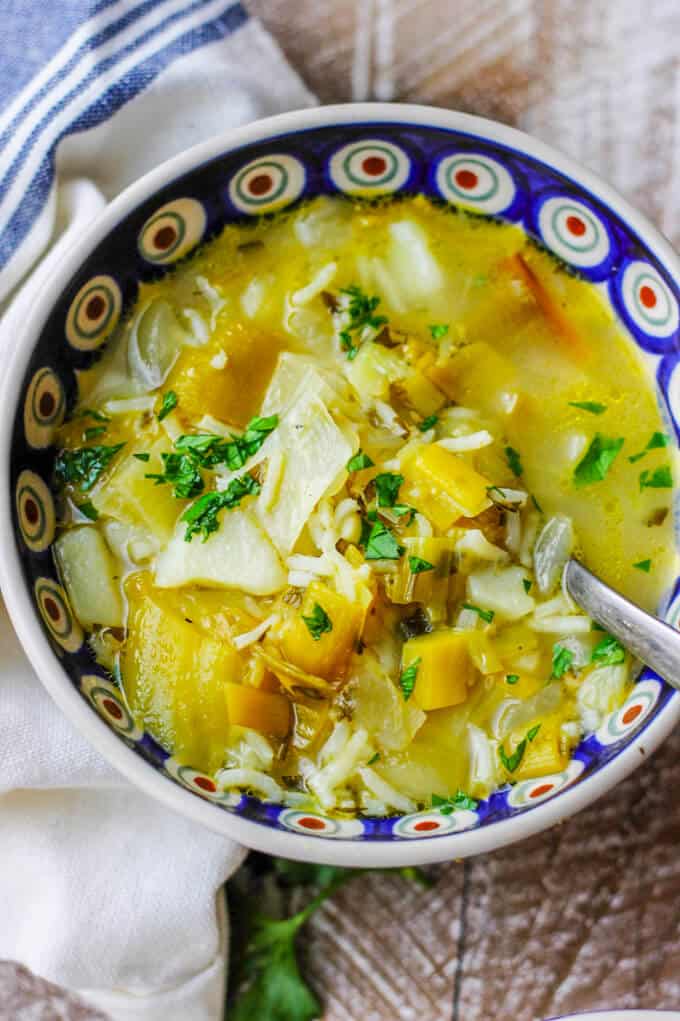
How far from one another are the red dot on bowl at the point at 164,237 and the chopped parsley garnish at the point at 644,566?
4.02ft

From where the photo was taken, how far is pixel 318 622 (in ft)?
7.65

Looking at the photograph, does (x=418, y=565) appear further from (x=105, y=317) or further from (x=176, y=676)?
(x=105, y=317)

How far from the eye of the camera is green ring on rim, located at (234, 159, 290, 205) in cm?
255

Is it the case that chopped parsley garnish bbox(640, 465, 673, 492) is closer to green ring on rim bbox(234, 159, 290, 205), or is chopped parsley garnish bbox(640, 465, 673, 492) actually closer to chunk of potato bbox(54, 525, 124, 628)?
green ring on rim bbox(234, 159, 290, 205)

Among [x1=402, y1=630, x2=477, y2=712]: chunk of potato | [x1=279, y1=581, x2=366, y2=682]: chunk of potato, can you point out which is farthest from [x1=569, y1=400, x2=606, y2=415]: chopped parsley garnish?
[x1=279, y1=581, x2=366, y2=682]: chunk of potato

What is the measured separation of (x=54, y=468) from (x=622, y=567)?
124cm

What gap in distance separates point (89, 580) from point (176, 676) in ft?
0.91

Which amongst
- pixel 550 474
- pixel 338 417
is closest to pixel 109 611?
pixel 338 417

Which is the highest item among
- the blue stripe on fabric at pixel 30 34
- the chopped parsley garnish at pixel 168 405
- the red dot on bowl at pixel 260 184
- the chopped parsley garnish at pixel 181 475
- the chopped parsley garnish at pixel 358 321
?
the blue stripe on fabric at pixel 30 34

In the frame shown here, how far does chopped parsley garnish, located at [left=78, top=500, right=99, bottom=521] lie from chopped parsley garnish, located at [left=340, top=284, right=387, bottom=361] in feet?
2.08

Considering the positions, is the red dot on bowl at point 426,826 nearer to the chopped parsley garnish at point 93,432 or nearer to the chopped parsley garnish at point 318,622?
the chopped parsley garnish at point 318,622

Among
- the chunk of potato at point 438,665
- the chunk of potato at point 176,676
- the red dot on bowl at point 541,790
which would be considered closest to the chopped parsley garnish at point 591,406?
the chunk of potato at point 438,665

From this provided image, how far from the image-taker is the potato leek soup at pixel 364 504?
2.40 metres

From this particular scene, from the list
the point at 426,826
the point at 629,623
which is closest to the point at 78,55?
the point at 629,623
